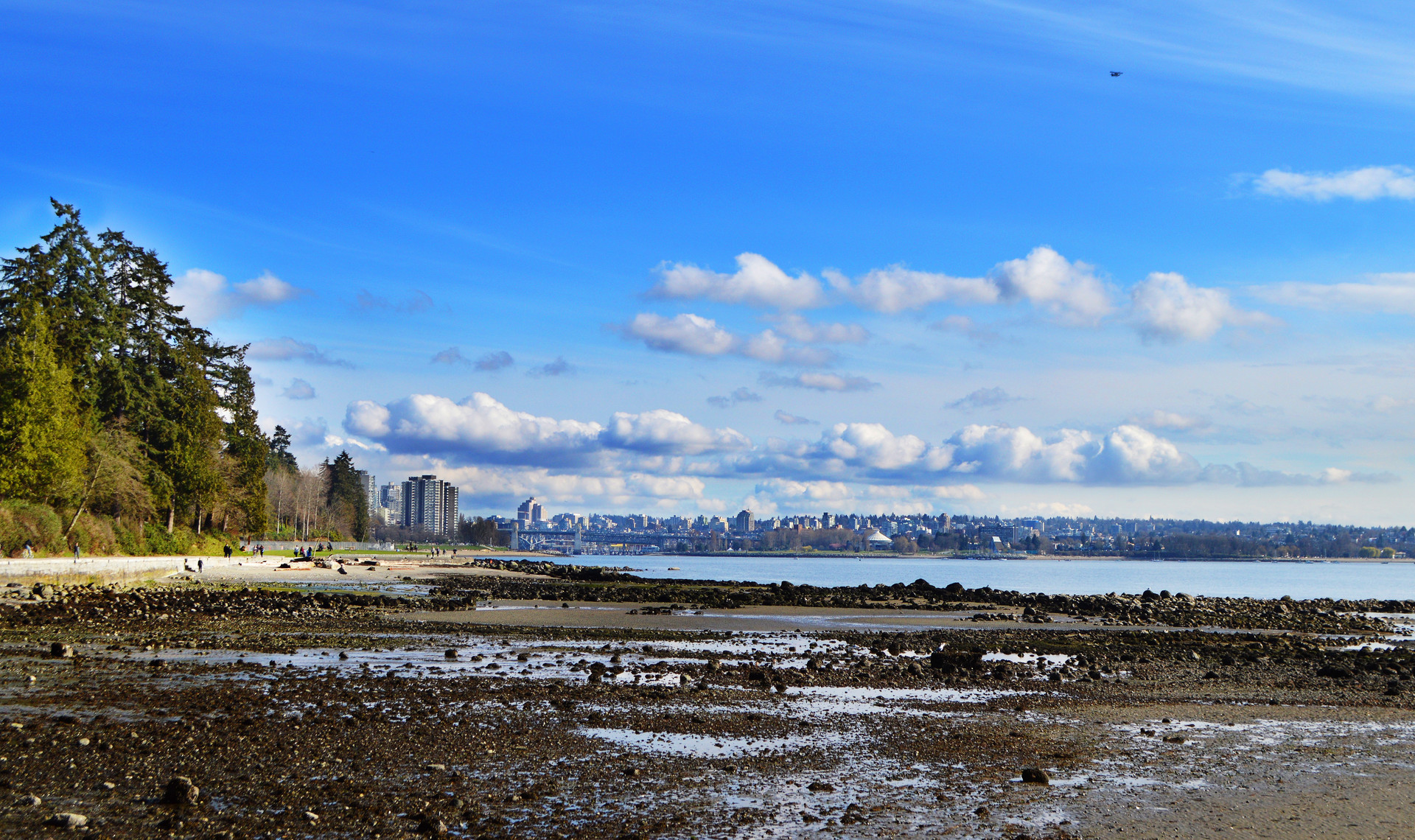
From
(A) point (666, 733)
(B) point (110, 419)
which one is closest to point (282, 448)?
(B) point (110, 419)

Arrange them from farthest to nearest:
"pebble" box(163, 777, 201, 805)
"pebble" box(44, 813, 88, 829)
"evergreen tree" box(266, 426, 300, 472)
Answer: "evergreen tree" box(266, 426, 300, 472) < "pebble" box(163, 777, 201, 805) < "pebble" box(44, 813, 88, 829)

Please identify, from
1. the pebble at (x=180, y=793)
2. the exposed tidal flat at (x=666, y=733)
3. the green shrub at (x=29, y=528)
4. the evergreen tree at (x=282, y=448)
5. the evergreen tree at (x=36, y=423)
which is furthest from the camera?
the evergreen tree at (x=282, y=448)

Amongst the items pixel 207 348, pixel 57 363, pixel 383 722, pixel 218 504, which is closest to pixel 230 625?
pixel 383 722

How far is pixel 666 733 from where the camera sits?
15.3 m

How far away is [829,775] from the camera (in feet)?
42.7

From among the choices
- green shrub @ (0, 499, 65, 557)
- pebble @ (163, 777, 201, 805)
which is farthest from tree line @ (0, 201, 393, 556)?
pebble @ (163, 777, 201, 805)

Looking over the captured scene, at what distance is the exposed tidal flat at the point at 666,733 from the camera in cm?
1068

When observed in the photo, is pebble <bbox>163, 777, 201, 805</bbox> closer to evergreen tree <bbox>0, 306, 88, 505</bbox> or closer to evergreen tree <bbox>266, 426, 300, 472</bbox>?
evergreen tree <bbox>0, 306, 88, 505</bbox>

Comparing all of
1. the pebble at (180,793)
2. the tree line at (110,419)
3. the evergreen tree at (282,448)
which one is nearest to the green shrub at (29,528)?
the tree line at (110,419)

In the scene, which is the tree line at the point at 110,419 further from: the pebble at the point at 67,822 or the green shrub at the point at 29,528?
the pebble at the point at 67,822

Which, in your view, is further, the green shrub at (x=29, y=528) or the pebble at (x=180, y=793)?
the green shrub at (x=29, y=528)

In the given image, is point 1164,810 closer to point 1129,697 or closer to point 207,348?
point 1129,697

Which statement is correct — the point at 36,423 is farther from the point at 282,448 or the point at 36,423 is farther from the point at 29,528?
the point at 282,448

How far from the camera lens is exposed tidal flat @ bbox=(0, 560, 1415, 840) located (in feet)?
35.0
